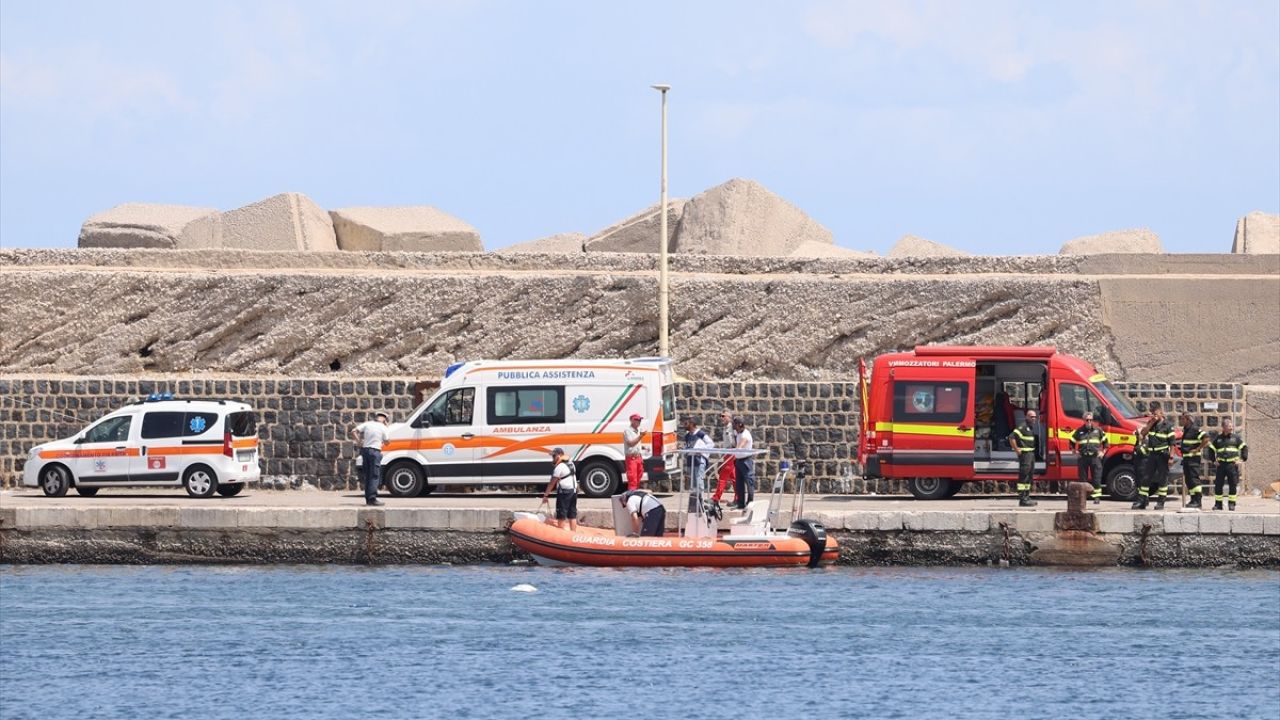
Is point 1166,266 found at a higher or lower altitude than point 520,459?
higher

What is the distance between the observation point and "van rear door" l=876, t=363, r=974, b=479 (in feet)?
99.5

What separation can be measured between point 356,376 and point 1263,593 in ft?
47.8

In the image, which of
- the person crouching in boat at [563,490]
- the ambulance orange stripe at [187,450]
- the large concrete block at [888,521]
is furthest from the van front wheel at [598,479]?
the ambulance orange stripe at [187,450]

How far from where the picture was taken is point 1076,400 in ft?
99.0

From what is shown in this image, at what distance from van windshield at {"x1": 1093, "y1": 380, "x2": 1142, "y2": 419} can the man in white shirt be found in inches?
337

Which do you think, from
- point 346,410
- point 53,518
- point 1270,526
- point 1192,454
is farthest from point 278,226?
point 1270,526

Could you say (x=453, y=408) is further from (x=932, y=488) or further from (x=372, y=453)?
(x=932, y=488)

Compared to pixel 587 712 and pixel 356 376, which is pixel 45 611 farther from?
pixel 356 376

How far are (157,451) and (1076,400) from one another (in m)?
11.2

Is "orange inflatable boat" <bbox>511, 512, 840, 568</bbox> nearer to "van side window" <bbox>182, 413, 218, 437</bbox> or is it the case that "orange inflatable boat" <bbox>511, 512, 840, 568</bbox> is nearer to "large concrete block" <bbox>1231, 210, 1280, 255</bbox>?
"van side window" <bbox>182, 413, 218, 437</bbox>

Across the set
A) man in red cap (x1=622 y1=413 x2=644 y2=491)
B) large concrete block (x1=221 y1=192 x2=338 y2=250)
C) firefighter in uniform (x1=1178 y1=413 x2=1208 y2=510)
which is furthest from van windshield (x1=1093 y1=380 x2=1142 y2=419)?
large concrete block (x1=221 y1=192 x2=338 y2=250)

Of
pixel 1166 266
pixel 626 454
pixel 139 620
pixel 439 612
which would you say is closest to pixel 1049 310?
pixel 1166 266

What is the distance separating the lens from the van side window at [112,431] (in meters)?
31.1

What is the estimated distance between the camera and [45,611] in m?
26.8
